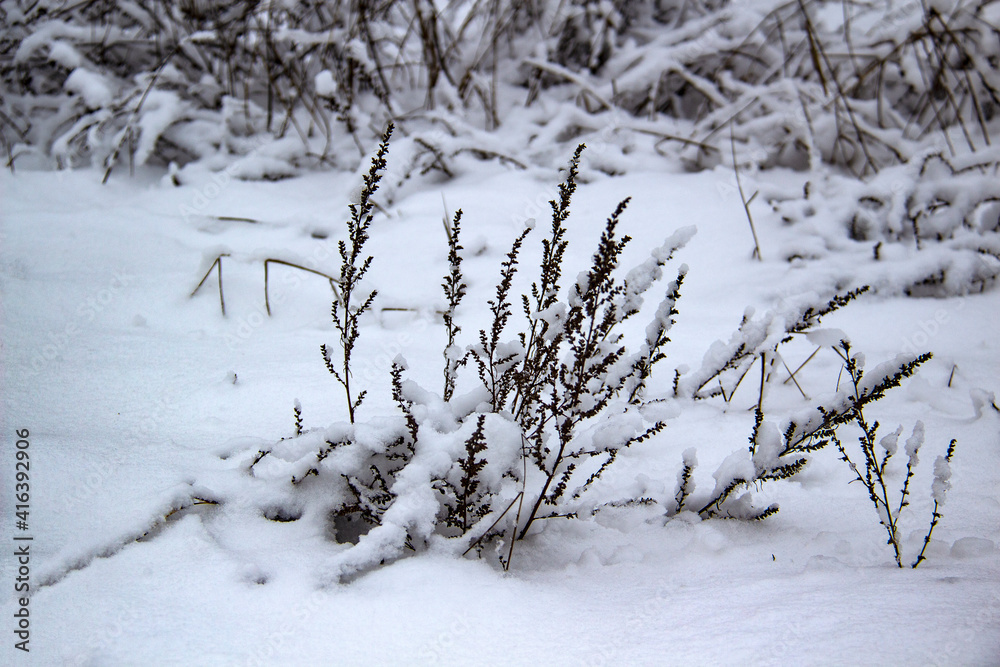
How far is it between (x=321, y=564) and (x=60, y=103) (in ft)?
12.0

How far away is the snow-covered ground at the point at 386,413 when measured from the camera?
90 centimetres

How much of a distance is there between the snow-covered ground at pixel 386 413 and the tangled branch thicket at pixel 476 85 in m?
0.62

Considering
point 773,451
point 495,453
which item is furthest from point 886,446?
point 495,453

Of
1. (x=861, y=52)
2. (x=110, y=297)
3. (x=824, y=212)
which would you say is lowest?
(x=110, y=297)

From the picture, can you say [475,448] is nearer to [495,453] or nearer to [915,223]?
[495,453]

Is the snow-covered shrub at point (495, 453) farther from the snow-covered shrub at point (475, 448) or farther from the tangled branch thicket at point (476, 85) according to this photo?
the tangled branch thicket at point (476, 85)

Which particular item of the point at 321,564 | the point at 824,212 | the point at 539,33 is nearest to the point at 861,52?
the point at 824,212

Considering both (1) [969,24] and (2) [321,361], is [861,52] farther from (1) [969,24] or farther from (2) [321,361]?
(2) [321,361]

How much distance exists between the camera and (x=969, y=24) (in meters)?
3.37

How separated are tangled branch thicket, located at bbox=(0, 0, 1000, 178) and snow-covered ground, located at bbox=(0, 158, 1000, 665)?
619 mm

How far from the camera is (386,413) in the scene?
1521 millimetres

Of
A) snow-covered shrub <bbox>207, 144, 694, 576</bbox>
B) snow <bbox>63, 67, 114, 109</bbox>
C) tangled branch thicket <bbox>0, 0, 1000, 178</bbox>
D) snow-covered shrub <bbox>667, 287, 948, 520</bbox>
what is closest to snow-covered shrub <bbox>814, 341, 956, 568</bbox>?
snow-covered shrub <bbox>667, 287, 948, 520</bbox>

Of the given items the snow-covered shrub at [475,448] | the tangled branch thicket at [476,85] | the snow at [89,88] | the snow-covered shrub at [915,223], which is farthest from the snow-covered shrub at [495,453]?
the snow at [89,88]

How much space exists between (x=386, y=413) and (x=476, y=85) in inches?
105
